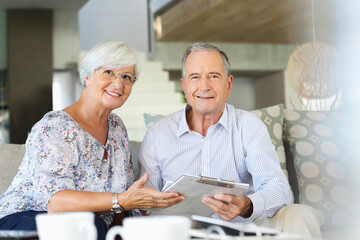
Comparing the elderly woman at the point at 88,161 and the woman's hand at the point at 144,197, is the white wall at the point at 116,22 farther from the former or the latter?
the woman's hand at the point at 144,197

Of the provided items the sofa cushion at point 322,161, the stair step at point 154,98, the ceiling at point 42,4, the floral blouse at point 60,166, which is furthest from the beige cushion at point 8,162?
the ceiling at point 42,4

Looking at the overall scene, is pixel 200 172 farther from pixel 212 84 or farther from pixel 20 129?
pixel 20 129

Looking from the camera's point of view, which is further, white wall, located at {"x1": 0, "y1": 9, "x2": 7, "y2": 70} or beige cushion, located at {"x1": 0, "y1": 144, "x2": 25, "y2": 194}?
white wall, located at {"x1": 0, "y1": 9, "x2": 7, "y2": 70}

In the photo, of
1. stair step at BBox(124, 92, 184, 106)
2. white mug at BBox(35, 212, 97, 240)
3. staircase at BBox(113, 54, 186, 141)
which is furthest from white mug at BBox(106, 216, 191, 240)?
stair step at BBox(124, 92, 184, 106)

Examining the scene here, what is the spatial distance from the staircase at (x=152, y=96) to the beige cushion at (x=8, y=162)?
78.4 inches

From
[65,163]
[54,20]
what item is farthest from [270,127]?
[54,20]

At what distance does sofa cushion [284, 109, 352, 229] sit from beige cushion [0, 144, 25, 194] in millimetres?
1228

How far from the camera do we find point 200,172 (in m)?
1.91

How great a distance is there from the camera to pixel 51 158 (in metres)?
1.55

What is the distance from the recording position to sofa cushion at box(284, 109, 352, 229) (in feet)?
7.23

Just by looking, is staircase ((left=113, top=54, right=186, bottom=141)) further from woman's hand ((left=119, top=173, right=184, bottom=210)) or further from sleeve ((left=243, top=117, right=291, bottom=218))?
woman's hand ((left=119, top=173, right=184, bottom=210))

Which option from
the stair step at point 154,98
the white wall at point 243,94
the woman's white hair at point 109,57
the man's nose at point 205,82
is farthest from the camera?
the white wall at point 243,94

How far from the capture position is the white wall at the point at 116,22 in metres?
5.33

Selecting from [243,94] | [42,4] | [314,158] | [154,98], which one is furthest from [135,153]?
[42,4]
